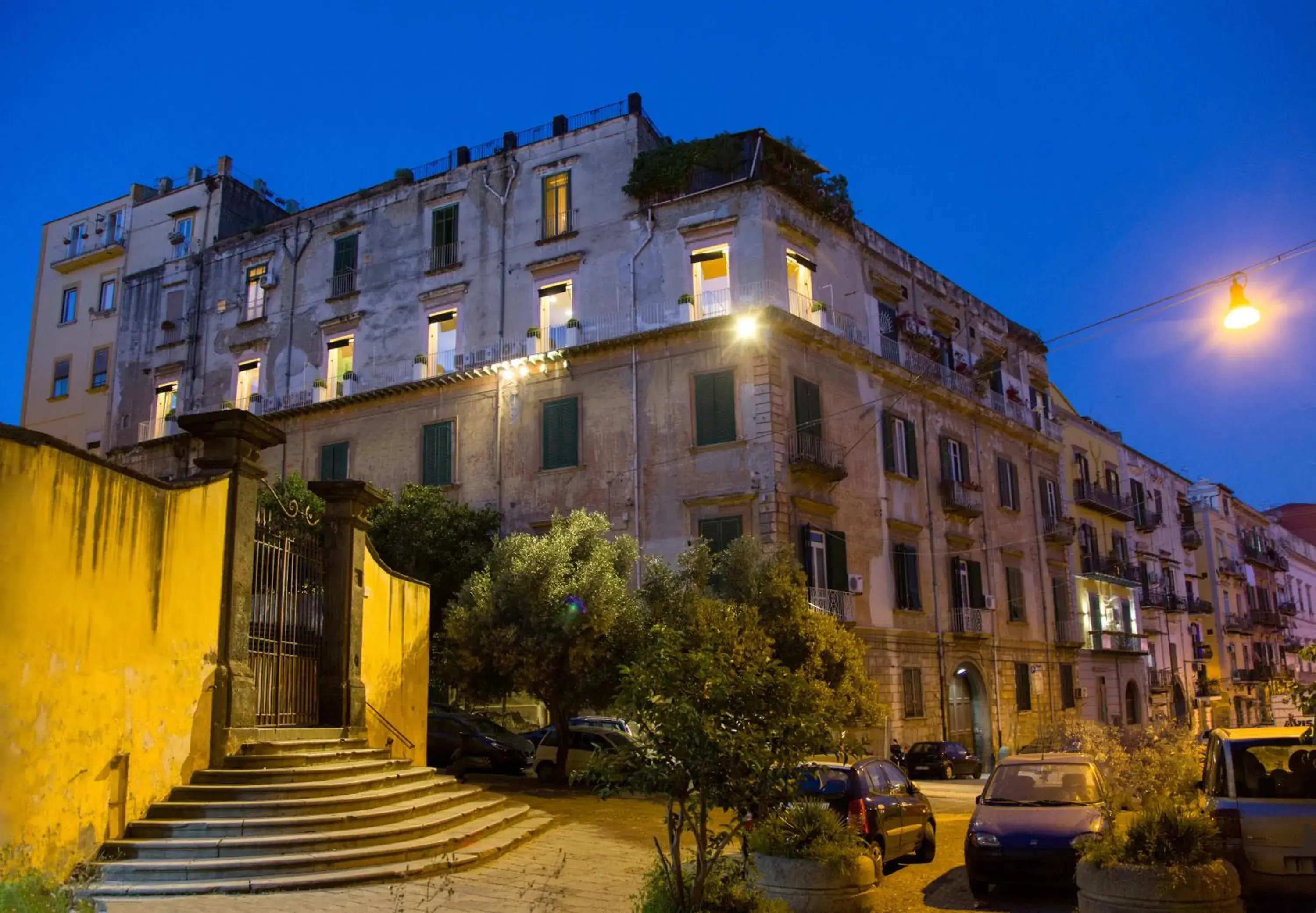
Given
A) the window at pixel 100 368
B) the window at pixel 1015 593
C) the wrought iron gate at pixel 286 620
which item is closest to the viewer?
the wrought iron gate at pixel 286 620

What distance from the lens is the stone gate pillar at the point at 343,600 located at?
13898mm

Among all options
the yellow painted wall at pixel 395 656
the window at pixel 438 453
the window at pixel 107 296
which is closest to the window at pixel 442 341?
the window at pixel 438 453

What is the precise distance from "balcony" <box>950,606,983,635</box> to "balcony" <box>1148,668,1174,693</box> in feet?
55.2

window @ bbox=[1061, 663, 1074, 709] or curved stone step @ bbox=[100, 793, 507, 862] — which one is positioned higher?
window @ bbox=[1061, 663, 1074, 709]

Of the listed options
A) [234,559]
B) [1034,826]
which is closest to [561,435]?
[234,559]

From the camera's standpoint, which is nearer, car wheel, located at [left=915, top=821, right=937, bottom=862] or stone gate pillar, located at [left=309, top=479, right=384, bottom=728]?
car wheel, located at [left=915, top=821, right=937, bottom=862]

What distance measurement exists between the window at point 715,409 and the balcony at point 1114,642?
2025 cm

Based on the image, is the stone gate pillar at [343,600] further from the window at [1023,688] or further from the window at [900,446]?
the window at [1023,688]

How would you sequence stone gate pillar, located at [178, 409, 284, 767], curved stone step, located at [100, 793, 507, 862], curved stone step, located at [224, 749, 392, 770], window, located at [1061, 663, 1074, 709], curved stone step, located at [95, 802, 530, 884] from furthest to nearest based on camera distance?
window, located at [1061, 663, 1074, 709] → stone gate pillar, located at [178, 409, 284, 767] → curved stone step, located at [224, 749, 392, 770] → curved stone step, located at [100, 793, 507, 862] → curved stone step, located at [95, 802, 530, 884]

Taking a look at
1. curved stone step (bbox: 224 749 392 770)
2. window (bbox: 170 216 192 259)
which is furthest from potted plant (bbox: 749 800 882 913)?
window (bbox: 170 216 192 259)

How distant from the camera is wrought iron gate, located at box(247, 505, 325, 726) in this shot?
12812 millimetres

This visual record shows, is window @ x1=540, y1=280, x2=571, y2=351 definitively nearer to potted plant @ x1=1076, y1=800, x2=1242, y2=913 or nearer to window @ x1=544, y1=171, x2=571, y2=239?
window @ x1=544, y1=171, x2=571, y2=239

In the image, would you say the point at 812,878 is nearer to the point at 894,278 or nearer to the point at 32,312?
the point at 894,278

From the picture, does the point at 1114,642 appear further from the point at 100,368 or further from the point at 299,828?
the point at 100,368
